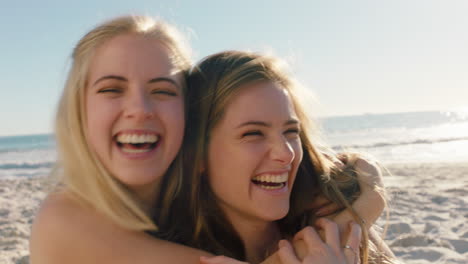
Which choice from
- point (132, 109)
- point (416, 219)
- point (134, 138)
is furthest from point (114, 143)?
point (416, 219)

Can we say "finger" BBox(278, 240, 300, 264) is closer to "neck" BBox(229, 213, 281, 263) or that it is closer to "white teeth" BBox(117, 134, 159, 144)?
"neck" BBox(229, 213, 281, 263)

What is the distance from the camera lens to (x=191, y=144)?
2.68 m

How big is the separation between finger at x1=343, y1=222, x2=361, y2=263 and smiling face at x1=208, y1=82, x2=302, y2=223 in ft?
1.41

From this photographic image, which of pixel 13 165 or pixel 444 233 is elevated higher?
pixel 444 233

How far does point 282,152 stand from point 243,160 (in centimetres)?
24

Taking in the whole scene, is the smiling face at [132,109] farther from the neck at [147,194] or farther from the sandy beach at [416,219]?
the sandy beach at [416,219]

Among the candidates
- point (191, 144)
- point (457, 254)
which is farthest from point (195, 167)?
point (457, 254)

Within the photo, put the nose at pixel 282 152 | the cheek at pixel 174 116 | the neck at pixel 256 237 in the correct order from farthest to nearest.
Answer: the neck at pixel 256 237, the nose at pixel 282 152, the cheek at pixel 174 116

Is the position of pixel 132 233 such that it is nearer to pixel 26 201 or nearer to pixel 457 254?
pixel 457 254

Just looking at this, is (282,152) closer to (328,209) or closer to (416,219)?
(328,209)

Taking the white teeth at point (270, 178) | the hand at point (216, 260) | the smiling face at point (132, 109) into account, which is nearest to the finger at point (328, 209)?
the white teeth at point (270, 178)

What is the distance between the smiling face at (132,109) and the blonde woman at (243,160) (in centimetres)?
32

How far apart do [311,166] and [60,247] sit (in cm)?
181

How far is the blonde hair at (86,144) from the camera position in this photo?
2270 millimetres
